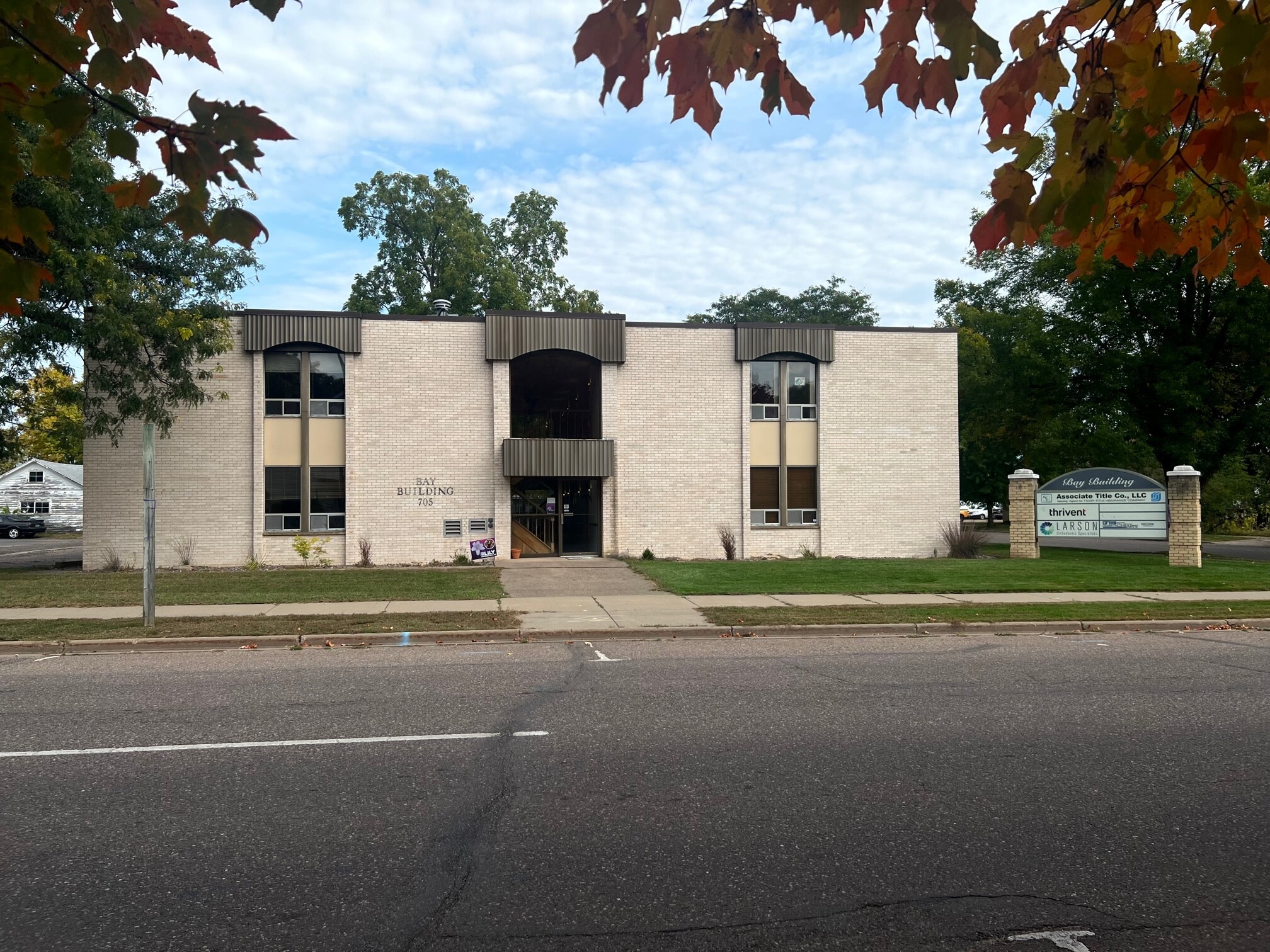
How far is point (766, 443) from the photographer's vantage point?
2500 cm

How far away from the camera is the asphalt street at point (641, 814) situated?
3.73 metres

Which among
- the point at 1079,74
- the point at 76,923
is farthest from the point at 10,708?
the point at 1079,74

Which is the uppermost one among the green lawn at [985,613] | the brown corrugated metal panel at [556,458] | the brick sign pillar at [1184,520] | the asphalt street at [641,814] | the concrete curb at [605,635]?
the brown corrugated metal panel at [556,458]

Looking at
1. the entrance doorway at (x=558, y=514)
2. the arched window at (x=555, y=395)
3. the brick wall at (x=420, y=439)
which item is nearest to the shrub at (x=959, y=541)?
the entrance doorway at (x=558, y=514)

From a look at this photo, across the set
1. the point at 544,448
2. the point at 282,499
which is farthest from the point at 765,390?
the point at 282,499

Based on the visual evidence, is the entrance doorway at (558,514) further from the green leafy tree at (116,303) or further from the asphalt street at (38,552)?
the asphalt street at (38,552)

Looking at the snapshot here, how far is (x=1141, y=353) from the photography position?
96.9 feet

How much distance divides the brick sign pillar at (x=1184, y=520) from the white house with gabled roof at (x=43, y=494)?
57751 millimetres

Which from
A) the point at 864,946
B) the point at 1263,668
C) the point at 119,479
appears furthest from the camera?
the point at 119,479

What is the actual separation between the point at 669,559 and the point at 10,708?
56.9 ft

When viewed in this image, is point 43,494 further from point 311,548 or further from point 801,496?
point 801,496

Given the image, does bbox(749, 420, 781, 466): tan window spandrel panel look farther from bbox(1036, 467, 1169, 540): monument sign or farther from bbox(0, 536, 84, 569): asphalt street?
bbox(0, 536, 84, 569): asphalt street

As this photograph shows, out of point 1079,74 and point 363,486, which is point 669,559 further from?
point 1079,74

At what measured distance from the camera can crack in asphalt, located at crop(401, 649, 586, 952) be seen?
367cm
